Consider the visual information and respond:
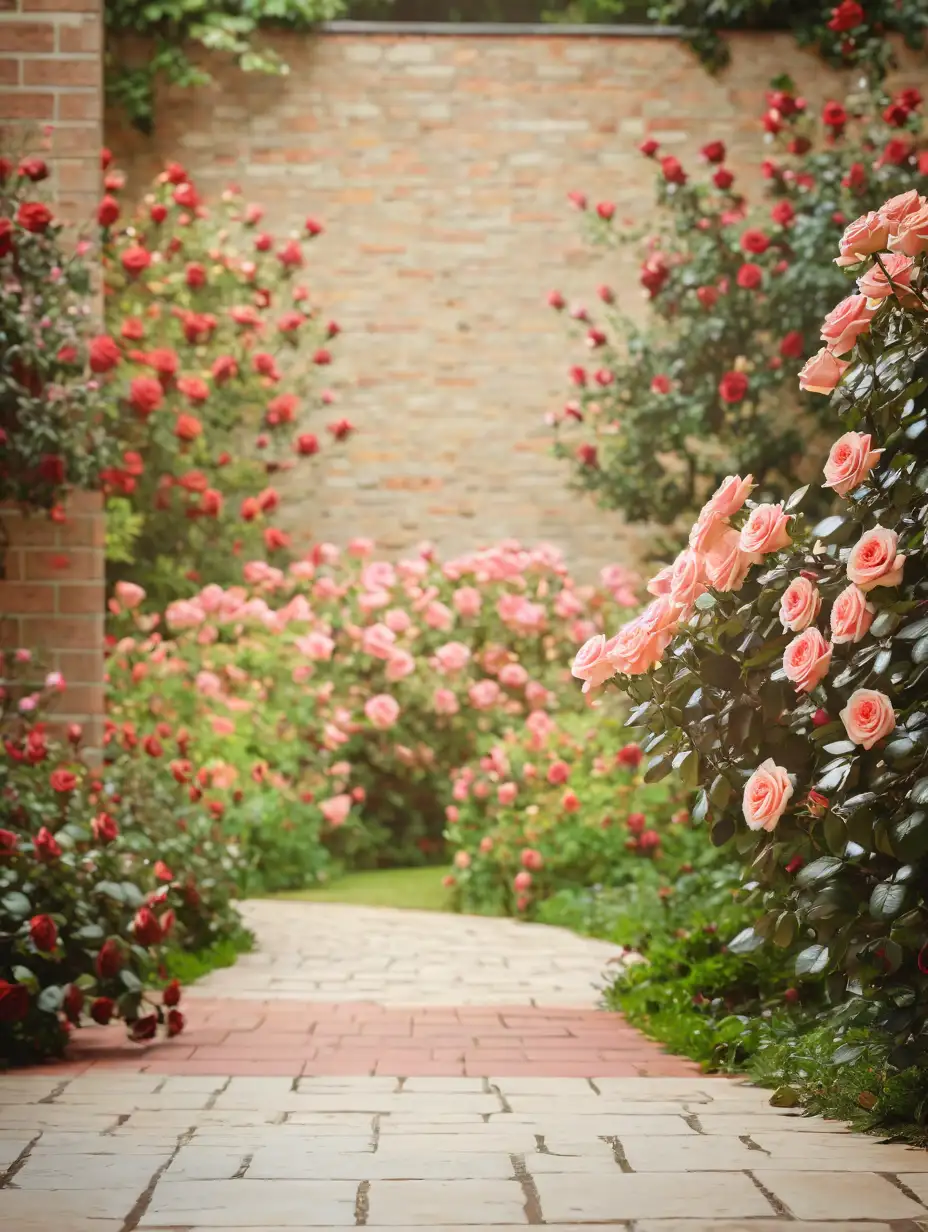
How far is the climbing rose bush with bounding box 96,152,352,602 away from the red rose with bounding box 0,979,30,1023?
164 inches

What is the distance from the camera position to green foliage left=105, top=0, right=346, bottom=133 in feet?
29.5

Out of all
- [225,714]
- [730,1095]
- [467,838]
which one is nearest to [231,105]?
[225,714]

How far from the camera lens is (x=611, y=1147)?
2.93 m

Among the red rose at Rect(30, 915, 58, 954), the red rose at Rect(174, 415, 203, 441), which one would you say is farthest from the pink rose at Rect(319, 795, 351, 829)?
the red rose at Rect(30, 915, 58, 954)

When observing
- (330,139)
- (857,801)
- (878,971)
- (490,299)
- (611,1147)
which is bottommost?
(611,1147)

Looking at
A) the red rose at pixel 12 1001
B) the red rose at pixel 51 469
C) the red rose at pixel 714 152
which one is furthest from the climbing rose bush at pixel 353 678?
the red rose at pixel 12 1001

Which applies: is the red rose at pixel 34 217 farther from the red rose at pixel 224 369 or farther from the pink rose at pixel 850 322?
the pink rose at pixel 850 322

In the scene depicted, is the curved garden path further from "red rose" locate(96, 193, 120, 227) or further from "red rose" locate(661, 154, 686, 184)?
"red rose" locate(661, 154, 686, 184)

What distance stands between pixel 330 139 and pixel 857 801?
7.50 m

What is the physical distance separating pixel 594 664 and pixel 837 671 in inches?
21.4

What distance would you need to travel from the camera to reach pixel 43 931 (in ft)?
12.2

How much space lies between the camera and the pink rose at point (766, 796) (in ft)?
9.57

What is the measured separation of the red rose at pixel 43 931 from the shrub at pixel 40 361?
2051 mm

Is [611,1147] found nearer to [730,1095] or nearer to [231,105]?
[730,1095]
